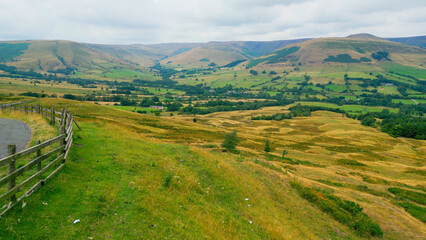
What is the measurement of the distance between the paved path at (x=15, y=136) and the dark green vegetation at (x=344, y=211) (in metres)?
27.8

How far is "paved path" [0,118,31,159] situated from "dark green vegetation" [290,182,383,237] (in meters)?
27.8

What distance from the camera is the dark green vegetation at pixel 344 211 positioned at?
69.1 feet

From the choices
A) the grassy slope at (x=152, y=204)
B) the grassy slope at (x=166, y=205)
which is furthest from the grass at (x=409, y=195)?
the grassy slope at (x=152, y=204)

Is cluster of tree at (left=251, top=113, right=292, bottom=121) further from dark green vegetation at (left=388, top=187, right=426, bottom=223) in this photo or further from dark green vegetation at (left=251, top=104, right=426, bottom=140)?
dark green vegetation at (left=388, top=187, right=426, bottom=223)

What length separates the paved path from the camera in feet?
55.5

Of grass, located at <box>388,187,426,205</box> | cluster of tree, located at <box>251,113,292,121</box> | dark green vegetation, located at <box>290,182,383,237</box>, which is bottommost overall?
cluster of tree, located at <box>251,113,292,121</box>

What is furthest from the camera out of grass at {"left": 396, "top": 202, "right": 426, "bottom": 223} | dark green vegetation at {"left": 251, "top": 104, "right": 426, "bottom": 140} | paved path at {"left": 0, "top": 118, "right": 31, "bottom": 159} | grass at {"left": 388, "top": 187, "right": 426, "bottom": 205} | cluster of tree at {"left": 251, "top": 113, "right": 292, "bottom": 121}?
cluster of tree at {"left": 251, "top": 113, "right": 292, "bottom": 121}

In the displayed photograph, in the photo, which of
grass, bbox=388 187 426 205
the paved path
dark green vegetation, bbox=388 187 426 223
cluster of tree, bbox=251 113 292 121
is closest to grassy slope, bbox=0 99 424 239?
dark green vegetation, bbox=388 187 426 223

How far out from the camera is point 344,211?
23562 millimetres

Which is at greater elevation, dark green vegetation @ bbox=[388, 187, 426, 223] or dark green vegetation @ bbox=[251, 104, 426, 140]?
dark green vegetation @ bbox=[388, 187, 426, 223]

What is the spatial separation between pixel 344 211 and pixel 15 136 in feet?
109

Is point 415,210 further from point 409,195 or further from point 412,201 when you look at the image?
point 409,195

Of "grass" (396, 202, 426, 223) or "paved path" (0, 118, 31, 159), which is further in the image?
"grass" (396, 202, 426, 223)

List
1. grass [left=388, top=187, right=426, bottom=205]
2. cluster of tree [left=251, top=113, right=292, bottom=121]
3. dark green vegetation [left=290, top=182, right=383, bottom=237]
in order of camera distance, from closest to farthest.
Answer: dark green vegetation [left=290, top=182, right=383, bottom=237] → grass [left=388, top=187, right=426, bottom=205] → cluster of tree [left=251, top=113, right=292, bottom=121]
